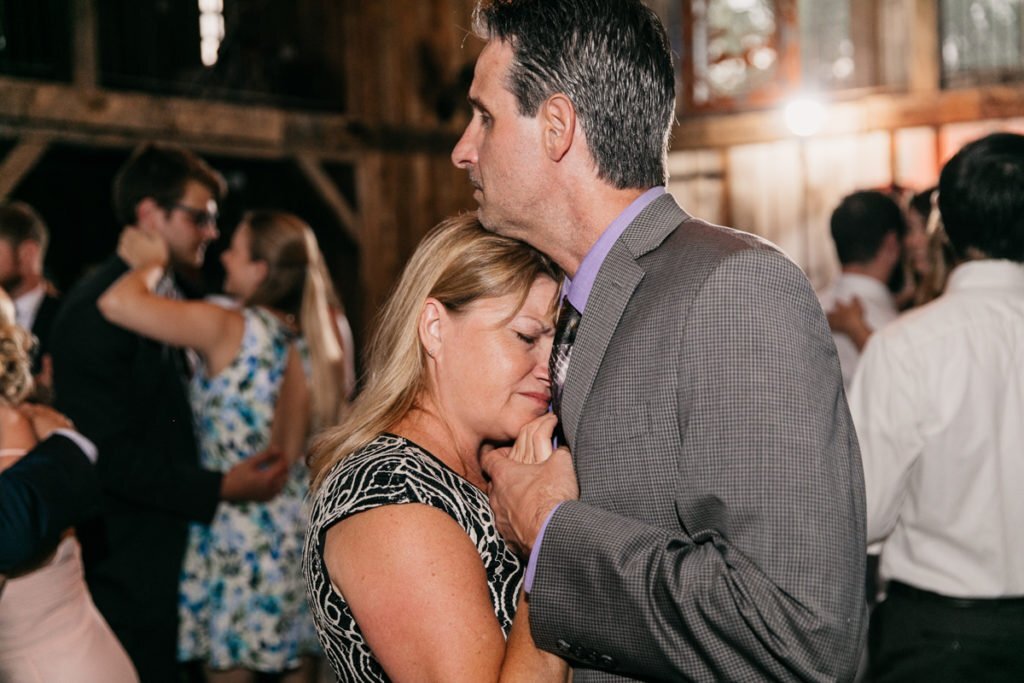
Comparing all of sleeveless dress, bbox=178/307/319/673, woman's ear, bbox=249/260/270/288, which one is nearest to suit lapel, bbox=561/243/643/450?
sleeveless dress, bbox=178/307/319/673

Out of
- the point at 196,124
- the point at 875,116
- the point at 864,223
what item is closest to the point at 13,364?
the point at 864,223

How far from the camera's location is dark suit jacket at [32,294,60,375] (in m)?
4.80

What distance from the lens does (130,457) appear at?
11.3 ft

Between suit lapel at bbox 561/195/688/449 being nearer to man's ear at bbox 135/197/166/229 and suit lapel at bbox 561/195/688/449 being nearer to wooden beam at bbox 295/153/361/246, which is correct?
man's ear at bbox 135/197/166/229

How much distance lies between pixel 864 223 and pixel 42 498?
10.5 feet

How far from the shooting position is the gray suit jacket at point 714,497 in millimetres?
1297

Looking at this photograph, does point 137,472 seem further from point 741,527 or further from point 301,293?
point 741,527

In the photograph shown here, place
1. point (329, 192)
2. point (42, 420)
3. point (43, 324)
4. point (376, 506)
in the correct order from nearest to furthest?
point (376, 506)
point (42, 420)
point (43, 324)
point (329, 192)

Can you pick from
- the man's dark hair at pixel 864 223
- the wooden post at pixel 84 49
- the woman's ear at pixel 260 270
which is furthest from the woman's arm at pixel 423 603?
the wooden post at pixel 84 49

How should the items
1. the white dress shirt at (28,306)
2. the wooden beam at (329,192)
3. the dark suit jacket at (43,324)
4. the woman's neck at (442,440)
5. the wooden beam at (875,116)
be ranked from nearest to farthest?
the woman's neck at (442,440)
the dark suit jacket at (43,324)
the white dress shirt at (28,306)
the wooden beam at (875,116)
the wooden beam at (329,192)

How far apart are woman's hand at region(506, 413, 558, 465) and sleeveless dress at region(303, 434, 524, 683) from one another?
106 millimetres

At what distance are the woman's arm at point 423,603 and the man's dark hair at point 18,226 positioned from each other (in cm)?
395

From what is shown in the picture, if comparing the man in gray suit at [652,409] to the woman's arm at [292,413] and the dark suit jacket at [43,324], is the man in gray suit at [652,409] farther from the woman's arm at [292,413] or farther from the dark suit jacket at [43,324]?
the dark suit jacket at [43,324]

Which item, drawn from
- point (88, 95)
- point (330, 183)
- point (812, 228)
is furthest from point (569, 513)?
point (812, 228)
